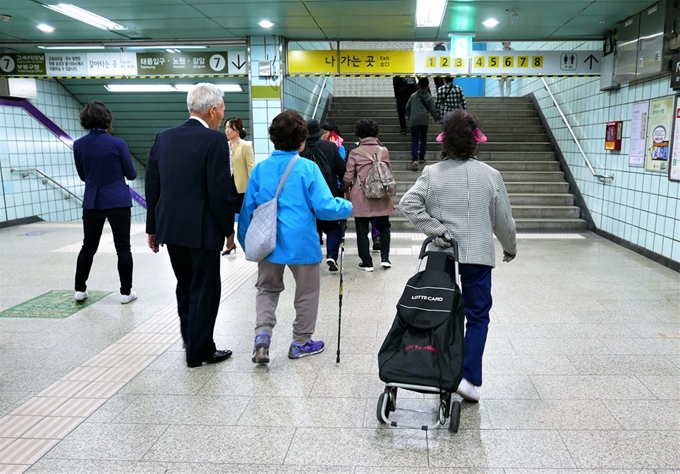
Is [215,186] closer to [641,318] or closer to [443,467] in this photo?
[443,467]

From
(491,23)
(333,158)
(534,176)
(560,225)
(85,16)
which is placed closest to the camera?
(333,158)

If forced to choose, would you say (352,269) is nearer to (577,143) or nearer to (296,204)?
(296,204)

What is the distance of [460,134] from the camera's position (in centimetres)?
268

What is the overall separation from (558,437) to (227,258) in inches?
182

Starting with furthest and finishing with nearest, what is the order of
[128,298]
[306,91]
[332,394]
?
1. [306,91]
2. [128,298]
3. [332,394]

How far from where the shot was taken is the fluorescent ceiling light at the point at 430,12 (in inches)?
252

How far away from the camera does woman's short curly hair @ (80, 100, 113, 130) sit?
436cm

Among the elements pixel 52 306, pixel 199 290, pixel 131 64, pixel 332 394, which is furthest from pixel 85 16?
pixel 332 394

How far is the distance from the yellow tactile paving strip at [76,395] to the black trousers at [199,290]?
0.37 m

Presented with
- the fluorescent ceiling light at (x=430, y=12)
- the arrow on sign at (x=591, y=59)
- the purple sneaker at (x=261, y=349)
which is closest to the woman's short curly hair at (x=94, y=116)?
the purple sneaker at (x=261, y=349)

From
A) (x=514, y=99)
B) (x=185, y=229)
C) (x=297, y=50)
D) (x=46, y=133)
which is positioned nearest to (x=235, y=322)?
(x=185, y=229)

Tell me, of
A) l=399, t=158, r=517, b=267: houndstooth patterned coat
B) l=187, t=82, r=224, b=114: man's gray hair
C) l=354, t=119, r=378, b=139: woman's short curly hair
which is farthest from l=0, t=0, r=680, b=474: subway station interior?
l=354, t=119, r=378, b=139: woman's short curly hair

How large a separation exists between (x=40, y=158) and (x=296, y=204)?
8303 mm

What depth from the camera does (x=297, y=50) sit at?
8.32 meters
